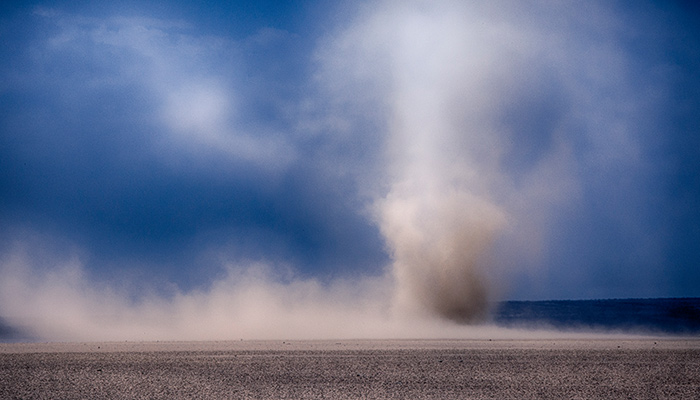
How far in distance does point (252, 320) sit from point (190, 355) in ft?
65.2

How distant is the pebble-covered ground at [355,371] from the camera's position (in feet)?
44.1

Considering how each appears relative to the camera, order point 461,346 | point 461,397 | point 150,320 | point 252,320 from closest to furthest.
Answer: point 461,397
point 461,346
point 252,320
point 150,320

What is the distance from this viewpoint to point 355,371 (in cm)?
1650

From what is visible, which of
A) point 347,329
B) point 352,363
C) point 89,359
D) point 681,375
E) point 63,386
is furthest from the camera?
point 347,329

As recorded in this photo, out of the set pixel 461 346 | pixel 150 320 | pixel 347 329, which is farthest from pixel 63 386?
pixel 150 320

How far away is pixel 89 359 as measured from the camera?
1942 cm

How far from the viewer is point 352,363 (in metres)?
18.2

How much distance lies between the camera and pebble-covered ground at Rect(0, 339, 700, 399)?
44.1ft

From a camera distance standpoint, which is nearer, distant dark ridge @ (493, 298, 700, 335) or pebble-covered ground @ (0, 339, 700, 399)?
pebble-covered ground @ (0, 339, 700, 399)

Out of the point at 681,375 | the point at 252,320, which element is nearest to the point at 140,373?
the point at 681,375

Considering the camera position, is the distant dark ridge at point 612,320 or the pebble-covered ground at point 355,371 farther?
the distant dark ridge at point 612,320

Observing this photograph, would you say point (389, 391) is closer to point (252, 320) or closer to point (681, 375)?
point (681, 375)

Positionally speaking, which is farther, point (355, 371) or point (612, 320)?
point (612, 320)

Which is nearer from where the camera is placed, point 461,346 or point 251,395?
point 251,395
